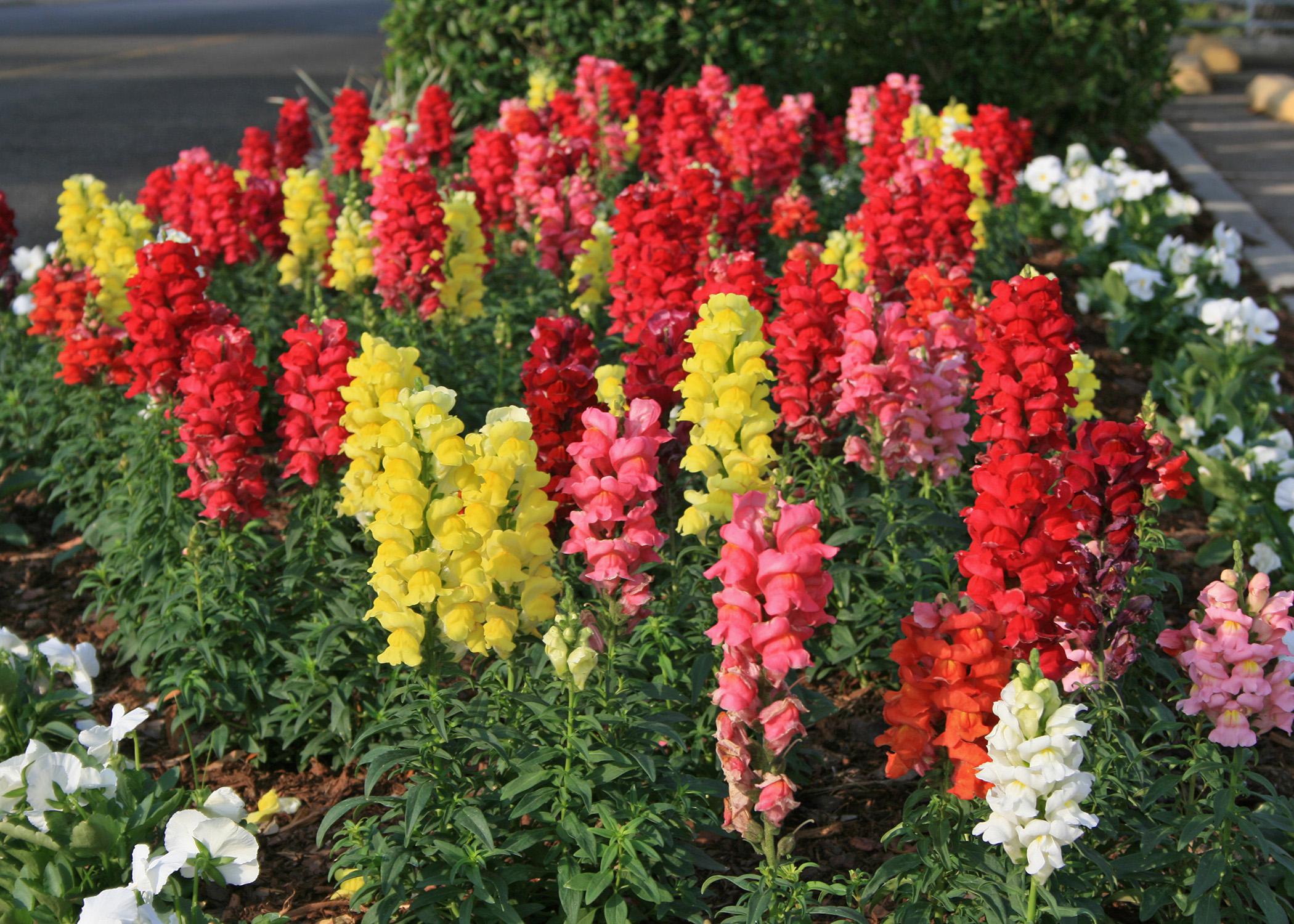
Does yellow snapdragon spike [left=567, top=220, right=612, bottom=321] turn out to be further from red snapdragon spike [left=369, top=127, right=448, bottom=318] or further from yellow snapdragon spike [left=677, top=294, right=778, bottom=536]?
yellow snapdragon spike [left=677, top=294, right=778, bottom=536]

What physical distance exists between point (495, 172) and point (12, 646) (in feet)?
12.0

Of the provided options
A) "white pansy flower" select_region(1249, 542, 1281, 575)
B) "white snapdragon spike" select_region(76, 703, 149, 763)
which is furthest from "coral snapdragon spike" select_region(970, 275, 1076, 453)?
"white snapdragon spike" select_region(76, 703, 149, 763)

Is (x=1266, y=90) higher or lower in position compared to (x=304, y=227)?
lower

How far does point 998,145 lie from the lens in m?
7.12

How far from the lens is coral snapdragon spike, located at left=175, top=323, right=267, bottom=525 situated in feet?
13.4

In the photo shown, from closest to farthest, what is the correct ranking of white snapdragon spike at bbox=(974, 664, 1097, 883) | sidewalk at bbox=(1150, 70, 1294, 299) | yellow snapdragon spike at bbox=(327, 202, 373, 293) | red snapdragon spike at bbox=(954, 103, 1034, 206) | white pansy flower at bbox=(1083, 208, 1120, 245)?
white snapdragon spike at bbox=(974, 664, 1097, 883) < yellow snapdragon spike at bbox=(327, 202, 373, 293) < red snapdragon spike at bbox=(954, 103, 1034, 206) < white pansy flower at bbox=(1083, 208, 1120, 245) < sidewalk at bbox=(1150, 70, 1294, 299)

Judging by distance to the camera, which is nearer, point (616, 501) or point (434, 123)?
point (616, 501)

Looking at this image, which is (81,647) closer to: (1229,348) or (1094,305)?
(1229,348)

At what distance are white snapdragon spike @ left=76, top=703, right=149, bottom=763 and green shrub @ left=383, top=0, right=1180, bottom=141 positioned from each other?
6969 mm

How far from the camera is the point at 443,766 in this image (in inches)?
121

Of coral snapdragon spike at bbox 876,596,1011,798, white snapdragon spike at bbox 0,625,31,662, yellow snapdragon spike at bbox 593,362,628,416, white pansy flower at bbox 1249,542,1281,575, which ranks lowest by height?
white pansy flower at bbox 1249,542,1281,575

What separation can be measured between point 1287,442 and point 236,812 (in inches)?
173

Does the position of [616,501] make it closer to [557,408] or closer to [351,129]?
[557,408]

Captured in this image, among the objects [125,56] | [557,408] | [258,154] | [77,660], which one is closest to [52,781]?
[77,660]
